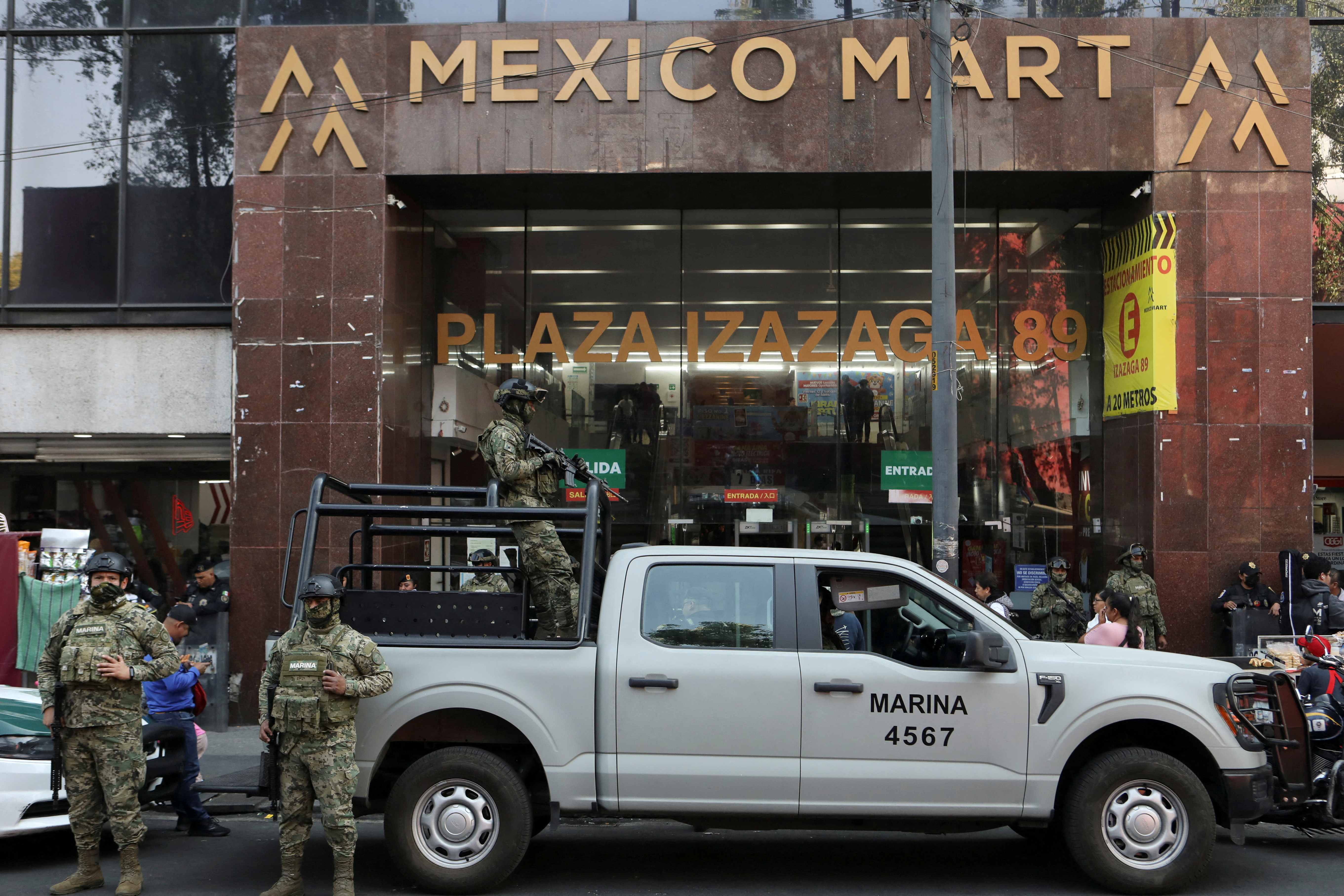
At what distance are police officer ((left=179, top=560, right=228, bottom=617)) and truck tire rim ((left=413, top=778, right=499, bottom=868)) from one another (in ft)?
20.9

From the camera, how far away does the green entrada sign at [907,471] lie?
13141 mm

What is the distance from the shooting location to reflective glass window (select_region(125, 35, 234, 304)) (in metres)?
12.2

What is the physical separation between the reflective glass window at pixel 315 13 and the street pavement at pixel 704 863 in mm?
8756

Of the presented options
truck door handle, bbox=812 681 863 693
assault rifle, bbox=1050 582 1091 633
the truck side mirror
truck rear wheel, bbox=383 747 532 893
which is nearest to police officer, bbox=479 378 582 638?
truck rear wheel, bbox=383 747 532 893

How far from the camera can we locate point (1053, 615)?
10938 millimetres

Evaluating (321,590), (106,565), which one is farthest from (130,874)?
(321,590)

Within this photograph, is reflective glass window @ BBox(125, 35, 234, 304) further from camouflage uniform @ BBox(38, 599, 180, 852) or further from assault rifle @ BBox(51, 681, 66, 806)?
assault rifle @ BBox(51, 681, 66, 806)

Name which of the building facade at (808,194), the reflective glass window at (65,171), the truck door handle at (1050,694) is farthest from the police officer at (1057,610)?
the reflective glass window at (65,171)

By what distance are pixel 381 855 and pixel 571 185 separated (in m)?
7.95

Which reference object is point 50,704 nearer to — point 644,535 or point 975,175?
point 644,535

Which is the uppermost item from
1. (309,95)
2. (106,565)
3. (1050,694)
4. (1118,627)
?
(309,95)

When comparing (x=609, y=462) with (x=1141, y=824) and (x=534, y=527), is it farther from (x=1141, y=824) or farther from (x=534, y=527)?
(x=1141, y=824)

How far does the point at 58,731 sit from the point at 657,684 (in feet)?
11.0

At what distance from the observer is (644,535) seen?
1327 centimetres
